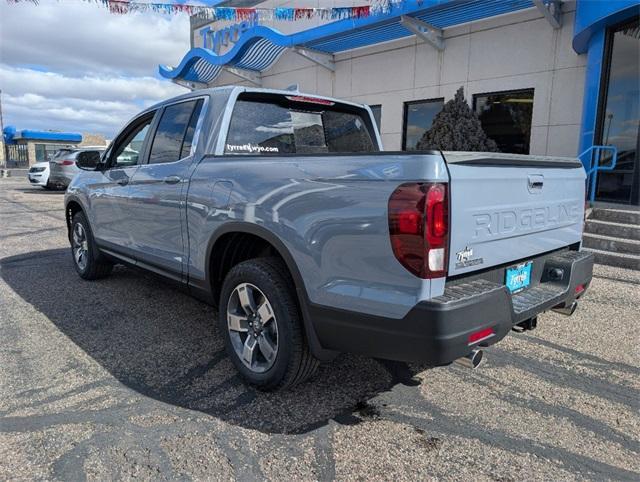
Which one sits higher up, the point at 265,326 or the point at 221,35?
the point at 221,35

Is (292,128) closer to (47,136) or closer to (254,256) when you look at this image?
(254,256)

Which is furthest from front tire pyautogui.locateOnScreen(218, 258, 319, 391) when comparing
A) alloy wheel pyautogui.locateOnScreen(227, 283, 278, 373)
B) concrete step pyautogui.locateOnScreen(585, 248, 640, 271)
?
concrete step pyautogui.locateOnScreen(585, 248, 640, 271)

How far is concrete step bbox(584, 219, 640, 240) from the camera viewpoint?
6832mm

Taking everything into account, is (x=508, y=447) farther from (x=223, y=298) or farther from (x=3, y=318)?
(x=3, y=318)

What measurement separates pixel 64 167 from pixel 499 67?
14521mm

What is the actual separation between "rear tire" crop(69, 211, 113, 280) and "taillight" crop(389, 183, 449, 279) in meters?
4.10

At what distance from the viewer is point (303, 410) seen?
282cm

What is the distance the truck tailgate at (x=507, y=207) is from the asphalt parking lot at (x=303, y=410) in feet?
3.07

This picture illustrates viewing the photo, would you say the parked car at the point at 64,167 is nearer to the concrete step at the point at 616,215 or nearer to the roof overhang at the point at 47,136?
the concrete step at the point at 616,215

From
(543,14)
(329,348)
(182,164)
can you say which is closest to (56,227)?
(182,164)

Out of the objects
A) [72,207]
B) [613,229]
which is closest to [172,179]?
[72,207]

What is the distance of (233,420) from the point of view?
2.71m

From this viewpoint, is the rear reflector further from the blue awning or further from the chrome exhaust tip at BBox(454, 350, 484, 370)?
the blue awning

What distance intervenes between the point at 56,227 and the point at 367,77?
892 centimetres
